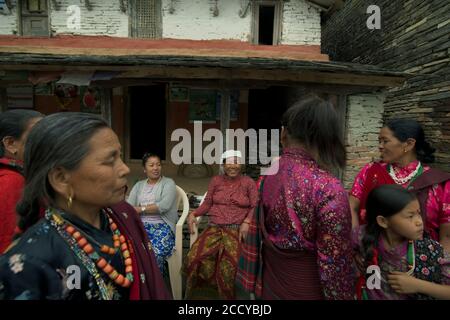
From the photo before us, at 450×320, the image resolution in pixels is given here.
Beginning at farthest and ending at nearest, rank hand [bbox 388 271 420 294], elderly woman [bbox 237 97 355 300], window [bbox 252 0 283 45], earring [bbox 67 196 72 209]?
window [bbox 252 0 283 45] < hand [bbox 388 271 420 294] < elderly woman [bbox 237 97 355 300] < earring [bbox 67 196 72 209]

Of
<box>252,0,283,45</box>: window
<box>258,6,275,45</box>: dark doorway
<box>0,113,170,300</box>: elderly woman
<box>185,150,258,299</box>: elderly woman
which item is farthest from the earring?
<box>258,6,275,45</box>: dark doorway

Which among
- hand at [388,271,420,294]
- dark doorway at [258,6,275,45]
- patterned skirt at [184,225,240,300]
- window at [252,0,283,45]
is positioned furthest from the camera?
dark doorway at [258,6,275,45]

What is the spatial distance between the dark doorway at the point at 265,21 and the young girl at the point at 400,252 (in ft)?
26.8

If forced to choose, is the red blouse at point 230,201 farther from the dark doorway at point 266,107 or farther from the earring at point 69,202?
the dark doorway at point 266,107

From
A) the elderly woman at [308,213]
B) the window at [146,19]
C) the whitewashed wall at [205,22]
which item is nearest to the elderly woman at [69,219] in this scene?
the elderly woman at [308,213]

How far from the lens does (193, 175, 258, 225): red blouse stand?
122 inches

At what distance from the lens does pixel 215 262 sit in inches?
115

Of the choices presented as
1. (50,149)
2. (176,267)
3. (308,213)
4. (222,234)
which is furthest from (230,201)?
(50,149)

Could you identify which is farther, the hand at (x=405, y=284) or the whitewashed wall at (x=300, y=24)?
the whitewashed wall at (x=300, y=24)

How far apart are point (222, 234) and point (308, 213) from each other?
175 cm

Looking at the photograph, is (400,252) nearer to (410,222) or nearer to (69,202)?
(410,222)

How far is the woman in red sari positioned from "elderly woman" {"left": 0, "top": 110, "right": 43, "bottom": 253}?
7.99 feet

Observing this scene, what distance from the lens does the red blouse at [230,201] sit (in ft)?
10.2

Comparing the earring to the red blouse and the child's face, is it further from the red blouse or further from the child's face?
the red blouse
